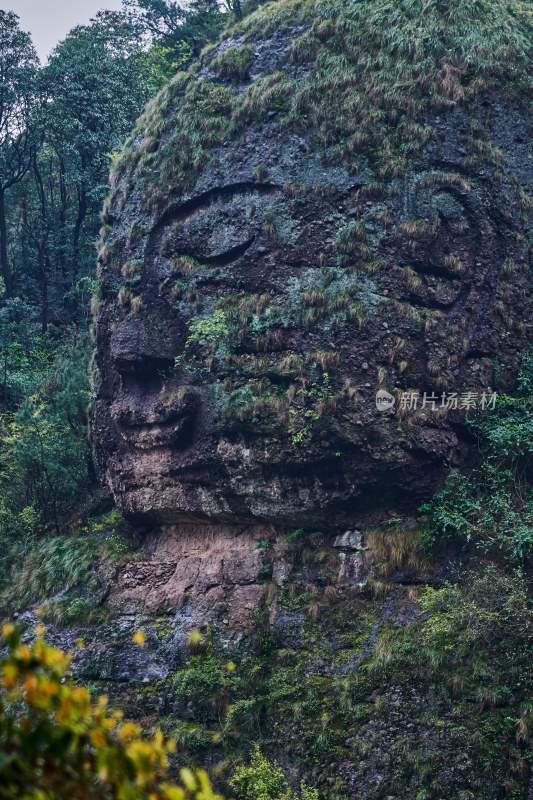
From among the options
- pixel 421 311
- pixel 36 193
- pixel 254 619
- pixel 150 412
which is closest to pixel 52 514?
pixel 150 412

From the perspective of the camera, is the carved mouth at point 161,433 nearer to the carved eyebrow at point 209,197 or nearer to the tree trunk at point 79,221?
the carved eyebrow at point 209,197

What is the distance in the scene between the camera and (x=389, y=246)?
1439 centimetres

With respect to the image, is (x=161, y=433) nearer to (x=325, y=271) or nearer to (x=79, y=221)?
(x=325, y=271)

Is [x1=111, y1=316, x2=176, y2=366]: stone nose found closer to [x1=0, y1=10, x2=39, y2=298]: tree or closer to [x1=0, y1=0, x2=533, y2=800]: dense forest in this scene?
[x1=0, y1=0, x2=533, y2=800]: dense forest

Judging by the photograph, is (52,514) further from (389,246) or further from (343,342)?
(389,246)

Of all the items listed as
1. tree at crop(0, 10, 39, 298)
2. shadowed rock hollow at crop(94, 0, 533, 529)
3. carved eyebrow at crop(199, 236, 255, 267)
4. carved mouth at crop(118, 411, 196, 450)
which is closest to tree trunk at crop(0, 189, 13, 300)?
tree at crop(0, 10, 39, 298)

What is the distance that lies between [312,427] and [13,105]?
59.7ft

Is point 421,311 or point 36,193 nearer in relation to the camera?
point 421,311

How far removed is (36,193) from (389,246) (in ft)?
58.6

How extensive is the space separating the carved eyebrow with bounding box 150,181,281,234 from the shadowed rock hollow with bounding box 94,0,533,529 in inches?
1.9

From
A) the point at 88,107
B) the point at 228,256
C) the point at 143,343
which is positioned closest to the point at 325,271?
the point at 228,256

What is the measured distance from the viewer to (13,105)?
24000mm

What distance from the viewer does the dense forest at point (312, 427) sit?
11383mm

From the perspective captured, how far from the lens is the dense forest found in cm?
1138
